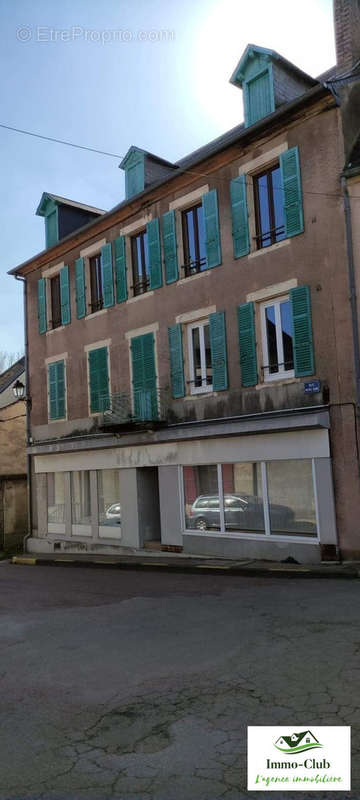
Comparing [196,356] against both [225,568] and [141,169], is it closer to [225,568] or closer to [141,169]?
[225,568]

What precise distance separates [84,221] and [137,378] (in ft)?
23.4

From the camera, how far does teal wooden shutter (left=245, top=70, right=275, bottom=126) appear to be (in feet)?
45.3

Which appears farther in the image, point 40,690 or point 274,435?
point 274,435

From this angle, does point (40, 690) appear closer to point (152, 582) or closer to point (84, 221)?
point (152, 582)

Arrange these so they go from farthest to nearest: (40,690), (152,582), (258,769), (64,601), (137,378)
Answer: (137,378) → (152,582) → (64,601) → (40,690) → (258,769)

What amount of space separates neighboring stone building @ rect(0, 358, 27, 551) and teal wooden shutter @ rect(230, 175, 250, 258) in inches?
444

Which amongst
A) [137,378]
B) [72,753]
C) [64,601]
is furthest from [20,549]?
[72,753]

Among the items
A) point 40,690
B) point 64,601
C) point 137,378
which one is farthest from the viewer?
point 137,378

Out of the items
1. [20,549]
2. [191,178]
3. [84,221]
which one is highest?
[84,221]

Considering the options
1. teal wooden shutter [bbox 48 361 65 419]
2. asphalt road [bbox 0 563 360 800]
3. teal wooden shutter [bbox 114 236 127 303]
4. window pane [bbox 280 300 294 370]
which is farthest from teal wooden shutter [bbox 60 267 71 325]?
asphalt road [bbox 0 563 360 800]

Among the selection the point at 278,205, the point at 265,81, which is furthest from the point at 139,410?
the point at 265,81

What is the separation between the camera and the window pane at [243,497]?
1370cm

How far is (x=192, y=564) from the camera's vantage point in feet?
44.8

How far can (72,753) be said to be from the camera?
4.43m
